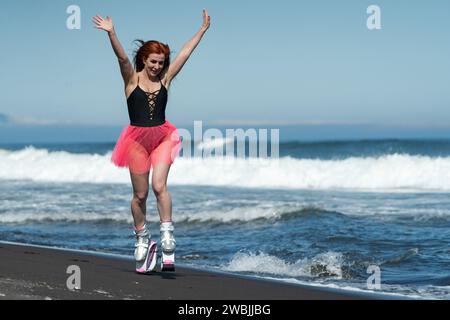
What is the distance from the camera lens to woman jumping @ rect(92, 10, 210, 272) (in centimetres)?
584

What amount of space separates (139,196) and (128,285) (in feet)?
2.77

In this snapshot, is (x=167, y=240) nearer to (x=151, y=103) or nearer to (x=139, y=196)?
(x=139, y=196)

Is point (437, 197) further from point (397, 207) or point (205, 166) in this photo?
point (205, 166)

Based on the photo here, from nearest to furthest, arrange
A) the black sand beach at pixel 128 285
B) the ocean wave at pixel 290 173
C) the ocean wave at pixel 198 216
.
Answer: the black sand beach at pixel 128 285, the ocean wave at pixel 198 216, the ocean wave at pixel 290 173

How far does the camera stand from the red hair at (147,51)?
582cm

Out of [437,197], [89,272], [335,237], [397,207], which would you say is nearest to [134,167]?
[89,272]

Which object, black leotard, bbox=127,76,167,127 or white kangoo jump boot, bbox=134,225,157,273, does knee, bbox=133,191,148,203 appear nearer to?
white kangoo jump boot, bbox=134,225,157,273

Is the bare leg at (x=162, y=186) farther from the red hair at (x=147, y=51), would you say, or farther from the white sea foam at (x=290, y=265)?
the white sea foam at (x=290, y=265)

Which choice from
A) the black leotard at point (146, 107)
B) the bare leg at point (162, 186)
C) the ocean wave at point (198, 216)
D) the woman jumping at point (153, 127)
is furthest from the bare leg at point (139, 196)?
the ocean wave at point (198, 216)

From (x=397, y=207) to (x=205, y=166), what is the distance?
13346 mm

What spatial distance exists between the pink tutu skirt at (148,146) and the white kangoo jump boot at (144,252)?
565 millimetres

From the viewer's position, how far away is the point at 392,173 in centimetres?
2573

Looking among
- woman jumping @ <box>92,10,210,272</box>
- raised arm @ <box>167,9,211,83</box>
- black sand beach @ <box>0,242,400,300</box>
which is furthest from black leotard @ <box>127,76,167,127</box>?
black sand beach @ <box>0,242,400,300</box>

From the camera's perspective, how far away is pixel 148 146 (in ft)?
19.4
